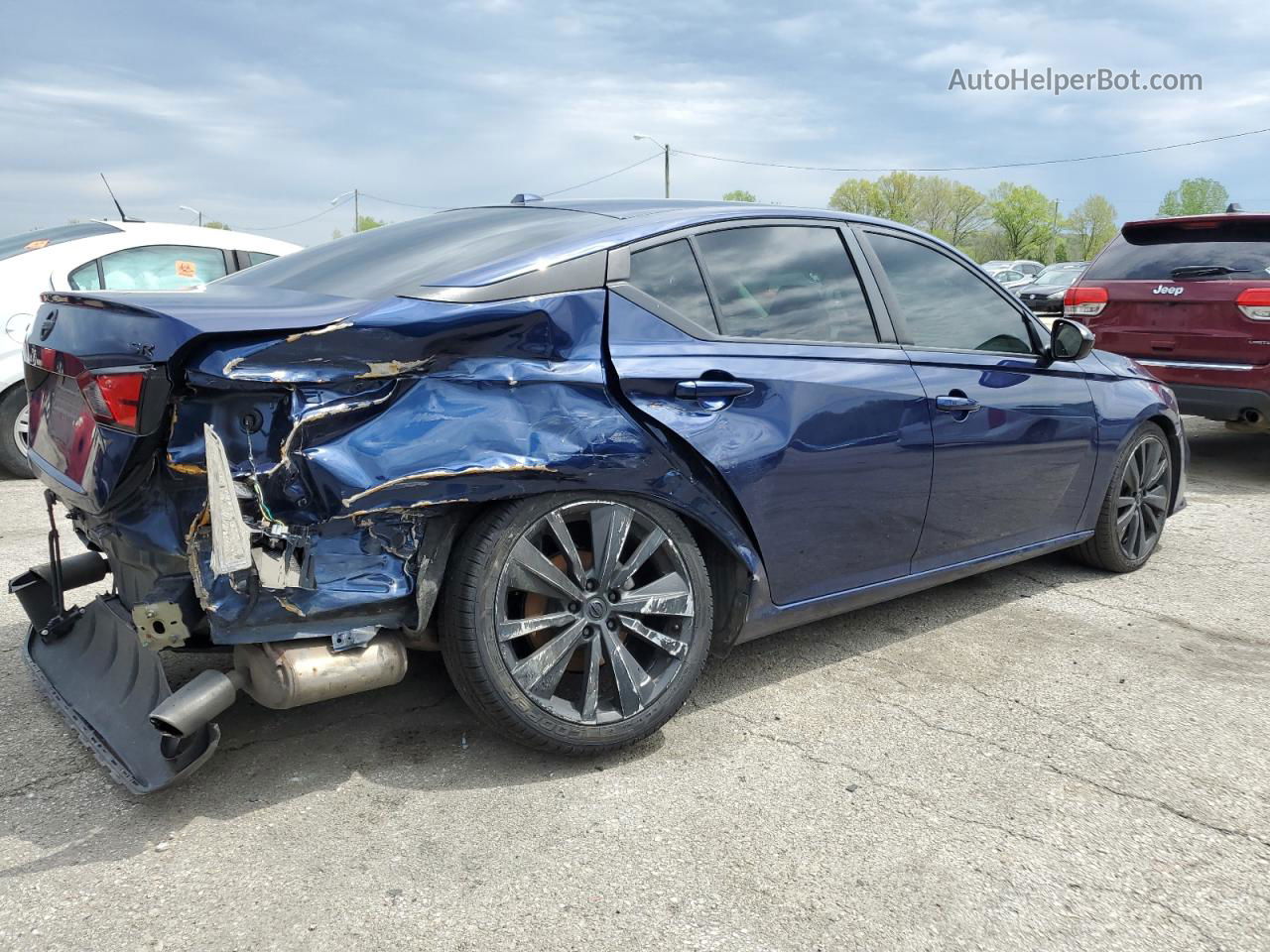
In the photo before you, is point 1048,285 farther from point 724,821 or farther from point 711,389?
point 724,821

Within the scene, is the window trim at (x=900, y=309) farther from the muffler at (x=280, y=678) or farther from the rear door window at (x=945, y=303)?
the muffler at (x=280, y=678)

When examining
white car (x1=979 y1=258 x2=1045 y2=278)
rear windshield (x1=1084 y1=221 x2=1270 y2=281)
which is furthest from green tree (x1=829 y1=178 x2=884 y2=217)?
rear windshield (x1=1084 y1=221 x2=1270 y2=281)

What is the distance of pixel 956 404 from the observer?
3646 millimetres

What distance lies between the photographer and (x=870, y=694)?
3420 mm

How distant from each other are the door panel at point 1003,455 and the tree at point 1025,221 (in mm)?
85219

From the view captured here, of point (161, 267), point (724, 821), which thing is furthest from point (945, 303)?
point (161, 267)

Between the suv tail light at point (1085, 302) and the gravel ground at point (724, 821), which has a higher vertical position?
the suv tail light at point (1085, 302)

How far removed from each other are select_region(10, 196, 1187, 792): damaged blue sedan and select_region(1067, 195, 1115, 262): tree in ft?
306

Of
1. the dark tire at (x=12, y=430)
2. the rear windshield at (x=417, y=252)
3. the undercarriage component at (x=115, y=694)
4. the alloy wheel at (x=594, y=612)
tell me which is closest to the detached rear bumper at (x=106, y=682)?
the undercarriage component at (x=115, y=694)

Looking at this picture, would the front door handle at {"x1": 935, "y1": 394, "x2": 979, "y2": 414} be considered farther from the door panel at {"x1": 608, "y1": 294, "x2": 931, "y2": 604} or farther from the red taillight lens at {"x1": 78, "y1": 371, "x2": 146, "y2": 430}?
the red taillight lens at {"x1": 78, "y1": 371, "x2": 146, "y2": 430}

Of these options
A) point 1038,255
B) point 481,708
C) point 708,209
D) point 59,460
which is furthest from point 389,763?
point 1038,255

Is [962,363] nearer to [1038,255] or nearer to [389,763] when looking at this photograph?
[389,763]

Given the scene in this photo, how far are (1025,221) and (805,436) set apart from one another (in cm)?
8820

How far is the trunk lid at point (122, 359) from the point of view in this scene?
2338 mm
